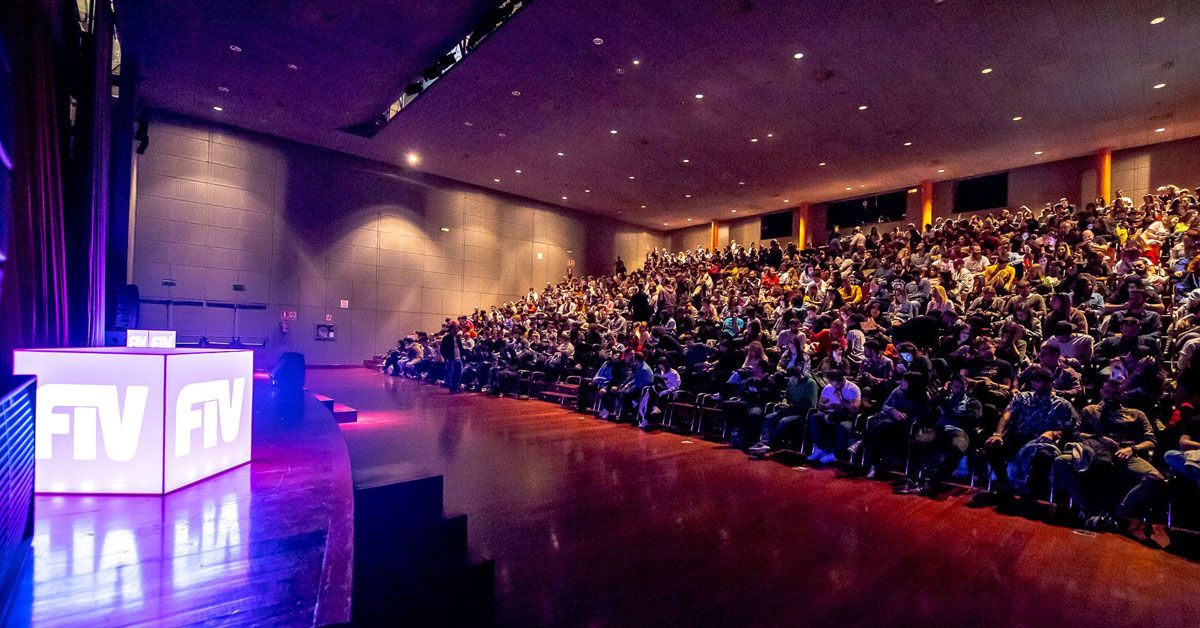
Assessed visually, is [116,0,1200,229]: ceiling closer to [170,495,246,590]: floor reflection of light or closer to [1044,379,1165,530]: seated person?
[1044,379,1165,530]: seated person

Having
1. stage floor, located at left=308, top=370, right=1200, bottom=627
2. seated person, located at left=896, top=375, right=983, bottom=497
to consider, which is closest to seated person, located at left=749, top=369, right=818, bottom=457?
stage floor, located at left=308, top=370, right=1200, bottom=627

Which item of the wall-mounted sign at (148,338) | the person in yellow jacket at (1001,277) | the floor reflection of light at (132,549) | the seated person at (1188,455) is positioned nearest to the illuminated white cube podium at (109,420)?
the floor reflection of light at (132,549)

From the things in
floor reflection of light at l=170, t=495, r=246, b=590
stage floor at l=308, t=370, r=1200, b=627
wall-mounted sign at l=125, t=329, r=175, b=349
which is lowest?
stage floor at l=308, t=370, r=1200, b=627

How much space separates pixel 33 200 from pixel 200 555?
99.8 inches

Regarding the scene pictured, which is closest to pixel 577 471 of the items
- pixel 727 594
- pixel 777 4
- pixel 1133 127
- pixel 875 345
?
pixel 727 594

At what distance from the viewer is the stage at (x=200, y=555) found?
4.50 feet

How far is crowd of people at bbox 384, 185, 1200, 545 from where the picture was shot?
11.6 ft

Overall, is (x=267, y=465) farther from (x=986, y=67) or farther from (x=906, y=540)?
(x=986, y=67)

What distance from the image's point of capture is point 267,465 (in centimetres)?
280

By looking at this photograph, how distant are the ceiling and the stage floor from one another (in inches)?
240

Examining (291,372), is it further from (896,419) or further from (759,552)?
(896,419)

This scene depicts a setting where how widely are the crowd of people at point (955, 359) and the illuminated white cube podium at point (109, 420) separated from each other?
4.41m

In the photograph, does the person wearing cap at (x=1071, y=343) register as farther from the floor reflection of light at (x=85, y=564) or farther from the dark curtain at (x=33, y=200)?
the dark curtain at (x=33, y=200)

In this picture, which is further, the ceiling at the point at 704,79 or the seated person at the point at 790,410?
the ceiling at the point at 704,79
